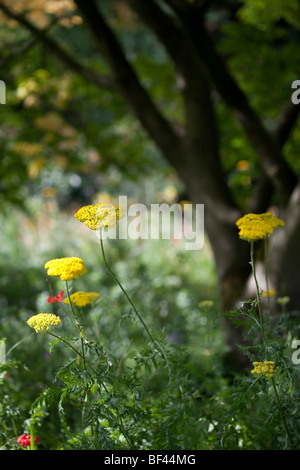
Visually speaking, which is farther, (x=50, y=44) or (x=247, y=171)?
(x=247, y=171)

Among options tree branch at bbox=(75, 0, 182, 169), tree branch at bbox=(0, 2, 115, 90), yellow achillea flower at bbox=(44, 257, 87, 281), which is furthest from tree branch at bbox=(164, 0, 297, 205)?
yellow achillea flower at bbox=(44, 257, 87, 281)

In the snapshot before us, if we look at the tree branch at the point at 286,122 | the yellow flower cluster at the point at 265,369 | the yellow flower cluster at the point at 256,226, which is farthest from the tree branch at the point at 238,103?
the yellow flower cluster at the point at 265,369

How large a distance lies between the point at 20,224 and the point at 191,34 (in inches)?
175

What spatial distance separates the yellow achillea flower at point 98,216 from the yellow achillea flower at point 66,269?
0.33 feet

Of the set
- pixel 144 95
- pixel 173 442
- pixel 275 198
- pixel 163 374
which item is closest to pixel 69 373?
pixel 173 442

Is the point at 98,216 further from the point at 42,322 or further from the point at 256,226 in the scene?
the point at 256,226

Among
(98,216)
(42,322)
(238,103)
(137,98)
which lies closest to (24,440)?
(42,322)

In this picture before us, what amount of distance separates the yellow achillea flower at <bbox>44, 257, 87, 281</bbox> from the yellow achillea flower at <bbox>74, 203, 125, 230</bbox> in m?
0.10

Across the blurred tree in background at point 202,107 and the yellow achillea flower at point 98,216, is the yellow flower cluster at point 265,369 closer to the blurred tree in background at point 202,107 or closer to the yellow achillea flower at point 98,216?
the yellow achillea flower at point 98,216

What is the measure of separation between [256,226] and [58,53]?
9.09ft

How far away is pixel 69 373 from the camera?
137 cm

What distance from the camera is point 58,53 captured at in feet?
11.9

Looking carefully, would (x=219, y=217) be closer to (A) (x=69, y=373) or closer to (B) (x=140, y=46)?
(A) (x=69, y=373)

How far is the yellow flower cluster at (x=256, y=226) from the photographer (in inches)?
51.2
